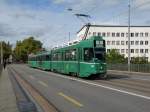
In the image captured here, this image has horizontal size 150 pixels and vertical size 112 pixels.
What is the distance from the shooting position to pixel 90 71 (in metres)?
31.9

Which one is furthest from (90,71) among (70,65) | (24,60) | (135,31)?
(24,60)

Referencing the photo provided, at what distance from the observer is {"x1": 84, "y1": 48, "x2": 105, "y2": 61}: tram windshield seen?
31844mm

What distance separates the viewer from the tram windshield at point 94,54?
31.8 meters

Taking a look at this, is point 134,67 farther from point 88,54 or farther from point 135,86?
point 135,86

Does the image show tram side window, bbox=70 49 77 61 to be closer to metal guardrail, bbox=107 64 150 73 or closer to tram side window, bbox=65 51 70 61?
tram side window, bbox=65 51 70 61

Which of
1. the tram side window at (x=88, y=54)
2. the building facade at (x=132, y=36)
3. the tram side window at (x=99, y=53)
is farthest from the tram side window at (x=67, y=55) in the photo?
the building facade at (x=132, y=36)

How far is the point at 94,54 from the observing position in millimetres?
31859

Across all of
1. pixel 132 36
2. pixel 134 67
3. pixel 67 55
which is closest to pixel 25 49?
pixel 132 36

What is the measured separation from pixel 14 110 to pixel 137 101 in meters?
5.09

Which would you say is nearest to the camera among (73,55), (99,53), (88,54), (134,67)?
(99,53)

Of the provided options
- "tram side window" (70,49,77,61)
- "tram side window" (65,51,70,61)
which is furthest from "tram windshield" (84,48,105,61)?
"tram side window" (65,51,70,61)

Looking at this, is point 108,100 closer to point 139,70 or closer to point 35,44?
point 139,70

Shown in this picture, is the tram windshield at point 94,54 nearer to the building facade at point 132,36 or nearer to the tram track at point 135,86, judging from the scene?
the tram track at point 135,86

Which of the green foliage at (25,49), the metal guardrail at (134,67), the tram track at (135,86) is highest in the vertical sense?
the green foliage at (25,49)
